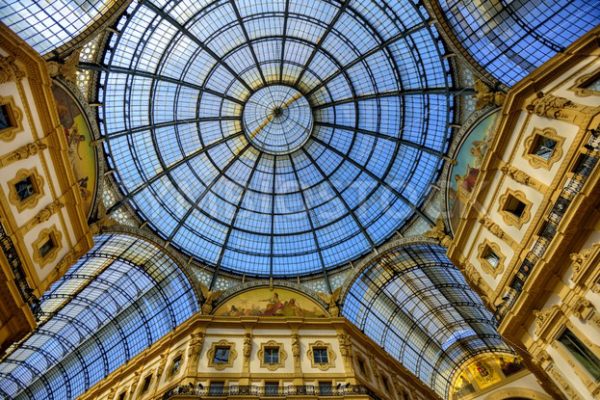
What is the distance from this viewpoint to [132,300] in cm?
3256

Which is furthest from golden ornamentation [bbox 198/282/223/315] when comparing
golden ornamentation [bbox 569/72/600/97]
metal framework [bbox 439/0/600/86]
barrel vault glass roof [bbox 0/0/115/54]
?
golden ornamentation [bbox 569/72/600/97]

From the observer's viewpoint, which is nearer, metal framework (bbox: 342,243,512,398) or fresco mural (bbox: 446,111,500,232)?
fresco mural (bbox: 446,111,500,232)

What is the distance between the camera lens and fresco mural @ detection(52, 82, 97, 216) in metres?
20.5

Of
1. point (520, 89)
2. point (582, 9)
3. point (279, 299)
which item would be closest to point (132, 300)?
point (279, 299)

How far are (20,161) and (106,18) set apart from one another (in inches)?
354

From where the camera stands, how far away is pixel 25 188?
1816 centimetres

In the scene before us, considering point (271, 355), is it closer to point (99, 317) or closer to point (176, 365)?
point (176, 365)

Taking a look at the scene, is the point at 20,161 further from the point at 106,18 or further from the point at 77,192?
the point at 106,18

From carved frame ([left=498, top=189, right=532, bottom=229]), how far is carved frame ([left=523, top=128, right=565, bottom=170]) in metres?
1.84

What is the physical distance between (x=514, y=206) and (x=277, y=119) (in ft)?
65.3

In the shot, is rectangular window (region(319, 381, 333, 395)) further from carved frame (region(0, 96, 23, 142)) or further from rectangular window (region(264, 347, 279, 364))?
carved frame (region(0, 96, 23, 142))

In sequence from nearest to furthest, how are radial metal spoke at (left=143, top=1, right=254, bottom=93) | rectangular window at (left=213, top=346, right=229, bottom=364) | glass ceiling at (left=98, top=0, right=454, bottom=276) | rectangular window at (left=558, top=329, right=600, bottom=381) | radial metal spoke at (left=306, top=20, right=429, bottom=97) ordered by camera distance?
rectangular window at (left=558, top=329, right=600, bottom=381) → radial metal spoke at (left=143, top=1, right=254, bottom=93) → radial metal spoke at (left=306, top=20, right=429, bottom=97) → rectangular window at (left=213, top=346, right=229, bottom=364) → glass ceiling at (left=98, top=0, right=454, bottom=276)

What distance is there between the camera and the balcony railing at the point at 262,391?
69.5ft

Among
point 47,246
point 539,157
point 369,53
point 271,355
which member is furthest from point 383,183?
point 47,246
